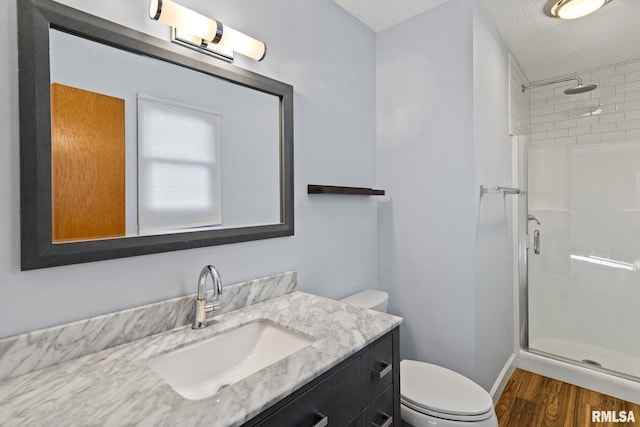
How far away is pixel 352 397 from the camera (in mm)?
997

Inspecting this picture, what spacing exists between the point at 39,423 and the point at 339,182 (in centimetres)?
152

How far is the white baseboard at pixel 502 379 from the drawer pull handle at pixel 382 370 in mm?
1309

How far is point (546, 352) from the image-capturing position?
2508mm

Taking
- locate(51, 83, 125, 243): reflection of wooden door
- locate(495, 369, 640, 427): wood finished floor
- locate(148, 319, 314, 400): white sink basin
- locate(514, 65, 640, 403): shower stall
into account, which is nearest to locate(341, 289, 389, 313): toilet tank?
locate(148, 319, 314, 400): white sink basin

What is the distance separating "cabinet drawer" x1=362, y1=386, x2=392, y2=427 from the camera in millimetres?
1066

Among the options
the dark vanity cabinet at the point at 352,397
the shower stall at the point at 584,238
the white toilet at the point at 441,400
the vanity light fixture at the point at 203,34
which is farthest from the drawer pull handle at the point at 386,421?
the shower stall at the point at 584,238

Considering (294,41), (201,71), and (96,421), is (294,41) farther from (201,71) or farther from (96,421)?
(96,421)

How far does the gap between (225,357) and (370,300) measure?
38.6 inches

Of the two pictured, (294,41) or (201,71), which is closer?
(201,71)

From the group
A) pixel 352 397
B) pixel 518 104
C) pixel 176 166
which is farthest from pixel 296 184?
pixel 518 104

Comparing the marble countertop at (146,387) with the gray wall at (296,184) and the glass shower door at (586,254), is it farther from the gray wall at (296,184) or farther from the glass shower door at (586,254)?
the glass shower door at (586,254)

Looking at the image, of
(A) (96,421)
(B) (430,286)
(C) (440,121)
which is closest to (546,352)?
(B) (430,286)

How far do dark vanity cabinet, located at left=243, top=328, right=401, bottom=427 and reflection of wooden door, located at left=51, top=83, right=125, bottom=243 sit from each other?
28.4 inches

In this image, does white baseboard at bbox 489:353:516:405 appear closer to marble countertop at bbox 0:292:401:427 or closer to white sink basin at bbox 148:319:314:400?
marble countertop at bbox 0:292:401:427
